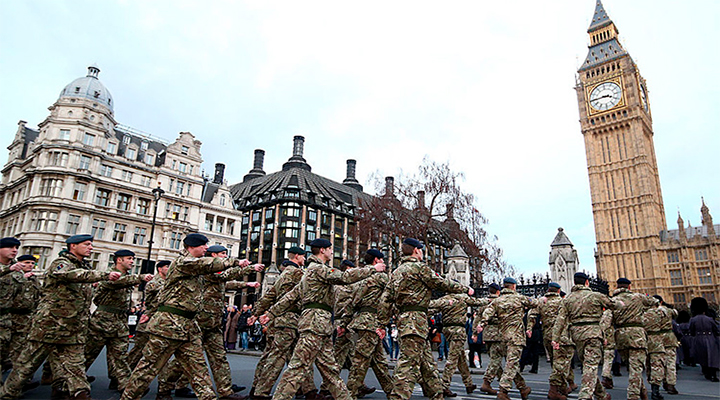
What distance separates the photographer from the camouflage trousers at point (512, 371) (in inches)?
284

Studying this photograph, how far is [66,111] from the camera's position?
3816cm

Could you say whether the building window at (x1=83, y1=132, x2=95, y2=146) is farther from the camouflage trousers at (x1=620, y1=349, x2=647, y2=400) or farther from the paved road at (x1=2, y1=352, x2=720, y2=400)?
the camouflage trousers at (x1=620, y1=349, x2=647, y2=400)

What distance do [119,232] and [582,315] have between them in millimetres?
40595

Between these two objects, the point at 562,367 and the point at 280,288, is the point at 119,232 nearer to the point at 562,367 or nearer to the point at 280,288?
the point at 280,288

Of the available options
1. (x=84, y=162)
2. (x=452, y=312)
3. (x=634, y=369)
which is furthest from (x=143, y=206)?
(x=634, y=369)

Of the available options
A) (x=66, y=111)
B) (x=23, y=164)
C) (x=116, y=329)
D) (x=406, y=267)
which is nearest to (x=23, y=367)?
(x=116, y=329)

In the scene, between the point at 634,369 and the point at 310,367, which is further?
the point at 634,369

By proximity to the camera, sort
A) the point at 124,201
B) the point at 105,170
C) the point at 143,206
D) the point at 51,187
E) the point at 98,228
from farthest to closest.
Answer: the point at 143,206
the point at 124,201
the point at 105,170
the point at 98,228
the point at 51,187

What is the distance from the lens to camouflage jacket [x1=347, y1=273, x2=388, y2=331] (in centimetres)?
645

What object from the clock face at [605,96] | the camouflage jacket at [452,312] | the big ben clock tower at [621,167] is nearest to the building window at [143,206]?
the camouflage jacket at [452,312]

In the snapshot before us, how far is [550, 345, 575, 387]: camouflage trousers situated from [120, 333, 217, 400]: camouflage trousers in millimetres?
5606

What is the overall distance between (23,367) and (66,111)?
4034 cm

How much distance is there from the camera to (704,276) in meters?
68.0

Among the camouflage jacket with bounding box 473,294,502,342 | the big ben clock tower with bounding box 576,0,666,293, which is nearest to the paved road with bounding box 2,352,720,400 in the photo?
the camouflage jacket with bounding box 473,294,502,342
